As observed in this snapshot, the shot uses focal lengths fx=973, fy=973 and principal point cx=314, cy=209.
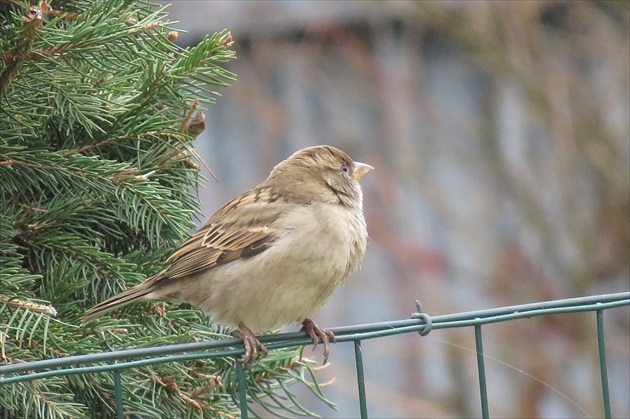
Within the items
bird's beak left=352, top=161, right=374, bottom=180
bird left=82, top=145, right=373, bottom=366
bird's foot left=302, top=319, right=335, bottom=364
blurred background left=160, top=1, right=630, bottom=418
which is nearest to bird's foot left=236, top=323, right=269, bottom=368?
bird left=82, top=145, right=373, bottom=366

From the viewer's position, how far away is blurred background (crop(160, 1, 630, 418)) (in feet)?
14.3

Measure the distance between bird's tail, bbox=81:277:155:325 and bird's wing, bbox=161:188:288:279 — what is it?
0.64 ft

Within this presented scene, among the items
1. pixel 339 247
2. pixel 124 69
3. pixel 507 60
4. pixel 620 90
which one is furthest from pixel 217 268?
pixel 620 90

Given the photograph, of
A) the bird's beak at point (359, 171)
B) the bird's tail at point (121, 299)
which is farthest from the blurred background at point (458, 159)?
the bird's tail at point (121, 299)

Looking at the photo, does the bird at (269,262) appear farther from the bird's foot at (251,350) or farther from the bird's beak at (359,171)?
the bird's beak at (359,171)

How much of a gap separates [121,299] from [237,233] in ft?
1.73

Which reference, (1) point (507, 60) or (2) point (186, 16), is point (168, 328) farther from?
(2) point (186, 16)

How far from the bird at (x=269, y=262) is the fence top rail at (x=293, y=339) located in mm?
98

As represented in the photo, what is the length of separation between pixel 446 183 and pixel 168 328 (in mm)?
3290

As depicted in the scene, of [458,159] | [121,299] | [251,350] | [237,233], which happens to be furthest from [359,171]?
[458,159]

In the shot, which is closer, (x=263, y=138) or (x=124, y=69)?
(x=124, y=69)

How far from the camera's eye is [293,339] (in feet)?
6.62

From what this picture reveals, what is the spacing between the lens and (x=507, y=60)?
14.3 ft

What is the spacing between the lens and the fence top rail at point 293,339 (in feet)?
4.95
